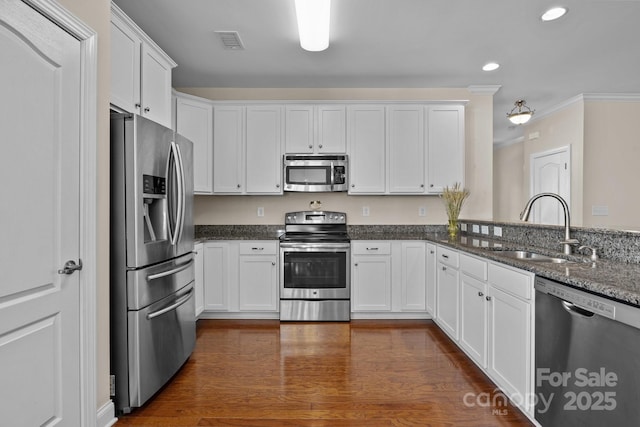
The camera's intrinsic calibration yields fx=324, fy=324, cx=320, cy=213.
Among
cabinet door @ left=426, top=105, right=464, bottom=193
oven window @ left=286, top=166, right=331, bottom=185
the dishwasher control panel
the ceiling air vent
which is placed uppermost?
Result: the ceiling air vent

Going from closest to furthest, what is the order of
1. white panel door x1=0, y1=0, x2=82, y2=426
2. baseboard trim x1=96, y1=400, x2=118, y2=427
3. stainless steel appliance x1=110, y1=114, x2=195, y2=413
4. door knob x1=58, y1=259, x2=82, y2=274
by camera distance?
white panel door x1=0, y1=0, x2=82, y2=426 → door knob x1=58, y1=259, x2=82, y2=274 → baseboard trim x1=96, y1=400, x2=118, y2=427 → stainless steel appliance x1=110, y1=114, x2=195, y2=413

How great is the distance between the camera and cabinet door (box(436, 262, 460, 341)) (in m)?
2.76

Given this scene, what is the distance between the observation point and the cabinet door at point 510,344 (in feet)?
5.74

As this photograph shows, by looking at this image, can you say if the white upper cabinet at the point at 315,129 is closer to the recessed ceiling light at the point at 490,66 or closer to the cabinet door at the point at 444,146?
the cabinet door at the point at 444,146

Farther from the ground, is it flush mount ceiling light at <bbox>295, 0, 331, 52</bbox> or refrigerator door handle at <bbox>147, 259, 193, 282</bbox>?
flush mount ceiling light at <bbox>295, 0, 331, 52</bbox>

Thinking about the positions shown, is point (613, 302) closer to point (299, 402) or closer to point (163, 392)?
point (299, 402)

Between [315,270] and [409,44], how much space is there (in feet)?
8.03

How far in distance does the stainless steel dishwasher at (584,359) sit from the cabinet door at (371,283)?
76.7 inches

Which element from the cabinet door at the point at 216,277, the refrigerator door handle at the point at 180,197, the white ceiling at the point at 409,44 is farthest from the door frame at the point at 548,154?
the refrigerator door handle at the point at 180,197

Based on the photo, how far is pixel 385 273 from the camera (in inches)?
141

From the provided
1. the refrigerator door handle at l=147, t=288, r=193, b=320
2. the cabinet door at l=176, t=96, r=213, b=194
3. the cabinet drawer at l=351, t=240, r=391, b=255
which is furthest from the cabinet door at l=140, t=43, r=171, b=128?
the cabinet drawer at l=351, t=240, r=391, b=255

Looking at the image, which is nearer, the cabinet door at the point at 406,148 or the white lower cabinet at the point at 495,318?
the white lower cabinet at the point at 495,318

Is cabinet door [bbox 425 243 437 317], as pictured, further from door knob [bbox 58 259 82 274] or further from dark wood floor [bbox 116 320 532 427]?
door knob [bbox 58 259 82 274]

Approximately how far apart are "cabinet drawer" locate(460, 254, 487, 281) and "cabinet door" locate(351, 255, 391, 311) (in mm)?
1060
